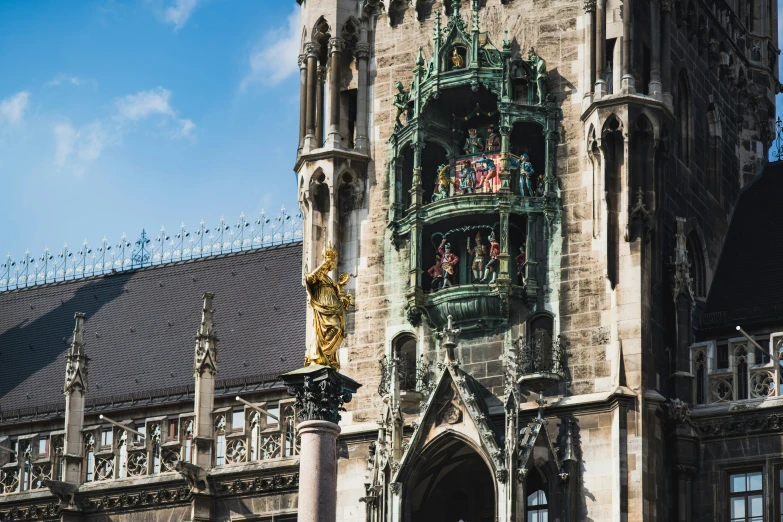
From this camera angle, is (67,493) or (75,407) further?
(75,407)

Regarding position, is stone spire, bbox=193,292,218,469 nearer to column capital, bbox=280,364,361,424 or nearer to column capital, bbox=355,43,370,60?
column capital, bbox=355,43,370,60

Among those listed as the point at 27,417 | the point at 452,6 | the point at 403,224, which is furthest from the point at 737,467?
the point at 27,417

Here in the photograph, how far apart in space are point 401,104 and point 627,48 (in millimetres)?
5550

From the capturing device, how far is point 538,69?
1950 inches

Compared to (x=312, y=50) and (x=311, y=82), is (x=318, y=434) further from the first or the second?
(x=312, y=50)

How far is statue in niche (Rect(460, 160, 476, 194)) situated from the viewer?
49.4m

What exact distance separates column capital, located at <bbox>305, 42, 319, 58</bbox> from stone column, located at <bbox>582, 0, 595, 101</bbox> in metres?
6.76

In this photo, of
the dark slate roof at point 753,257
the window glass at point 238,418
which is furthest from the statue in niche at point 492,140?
the window glass at point 238,418

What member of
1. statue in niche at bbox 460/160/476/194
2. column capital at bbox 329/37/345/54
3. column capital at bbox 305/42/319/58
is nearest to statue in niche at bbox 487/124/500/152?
statue in niche at bbox 460/160/476/194

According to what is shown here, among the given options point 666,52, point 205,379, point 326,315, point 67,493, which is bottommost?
point 67,493

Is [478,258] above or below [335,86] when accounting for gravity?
below

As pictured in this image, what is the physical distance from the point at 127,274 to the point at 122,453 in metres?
9.45

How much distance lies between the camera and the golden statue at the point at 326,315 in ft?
136

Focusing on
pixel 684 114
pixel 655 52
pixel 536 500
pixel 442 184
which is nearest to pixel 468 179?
pixel 442 184
